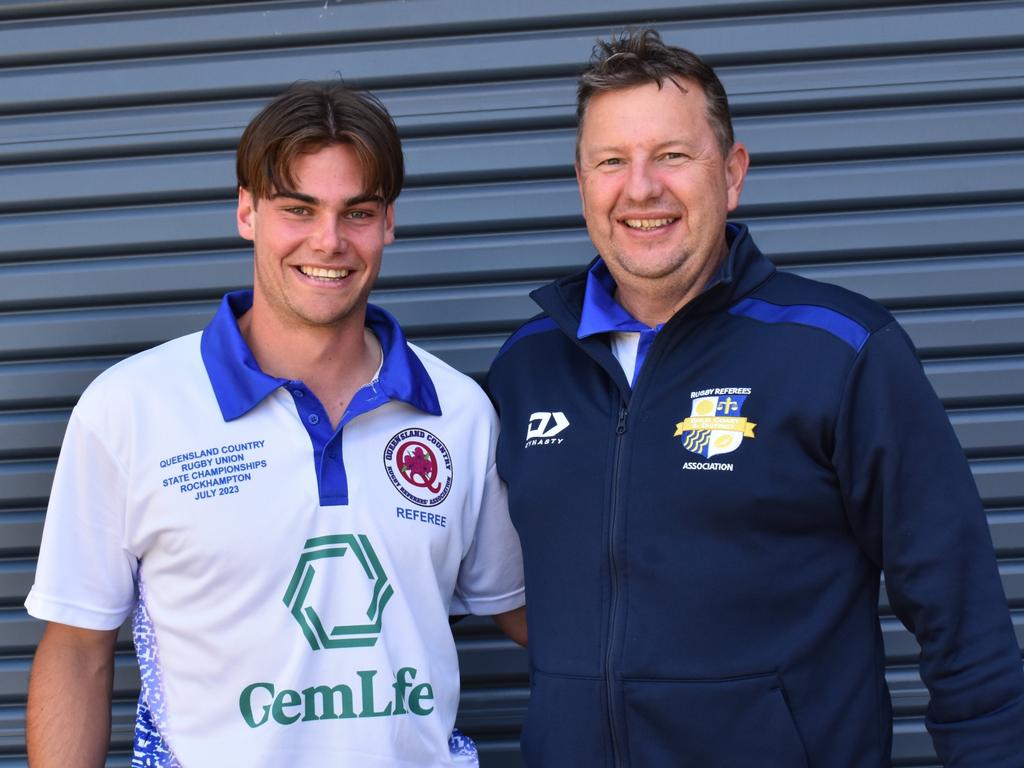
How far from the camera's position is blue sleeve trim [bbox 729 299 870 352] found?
7.32 feet

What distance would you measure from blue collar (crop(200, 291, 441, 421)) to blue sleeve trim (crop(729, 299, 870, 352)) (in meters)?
0.76

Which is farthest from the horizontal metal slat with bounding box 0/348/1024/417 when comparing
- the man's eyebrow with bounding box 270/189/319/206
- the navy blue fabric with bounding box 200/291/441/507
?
the man's eyebrow with bounding box 270/189/319/206

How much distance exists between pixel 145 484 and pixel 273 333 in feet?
1.54

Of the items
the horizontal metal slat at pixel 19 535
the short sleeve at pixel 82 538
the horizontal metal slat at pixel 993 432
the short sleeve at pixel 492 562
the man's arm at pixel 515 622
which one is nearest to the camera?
the short sleeve at pixel 82 538

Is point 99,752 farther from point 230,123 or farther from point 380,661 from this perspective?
point 230,123

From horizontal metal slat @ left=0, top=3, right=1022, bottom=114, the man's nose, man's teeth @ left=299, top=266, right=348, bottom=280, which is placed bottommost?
man's teeth @ left=299, top=266, right=348, bottom=280

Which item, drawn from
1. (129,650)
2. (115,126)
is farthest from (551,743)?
(115,126)

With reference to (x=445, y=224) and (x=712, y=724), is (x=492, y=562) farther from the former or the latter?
(x=445, y=224)

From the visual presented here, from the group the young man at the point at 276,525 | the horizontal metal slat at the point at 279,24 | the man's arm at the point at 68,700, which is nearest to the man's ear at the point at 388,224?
the young man at the point at 276,525

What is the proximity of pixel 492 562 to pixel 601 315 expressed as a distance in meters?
0.69

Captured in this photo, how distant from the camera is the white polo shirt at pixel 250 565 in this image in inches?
91.1

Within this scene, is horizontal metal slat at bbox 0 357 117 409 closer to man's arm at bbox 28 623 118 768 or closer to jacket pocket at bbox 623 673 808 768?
man's arm at bbox 28 623 118 768

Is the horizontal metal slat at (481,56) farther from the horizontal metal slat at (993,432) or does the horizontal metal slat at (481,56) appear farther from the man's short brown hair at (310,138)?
the horizontal metal slat at (993,432)

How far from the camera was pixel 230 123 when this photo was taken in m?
3.24
